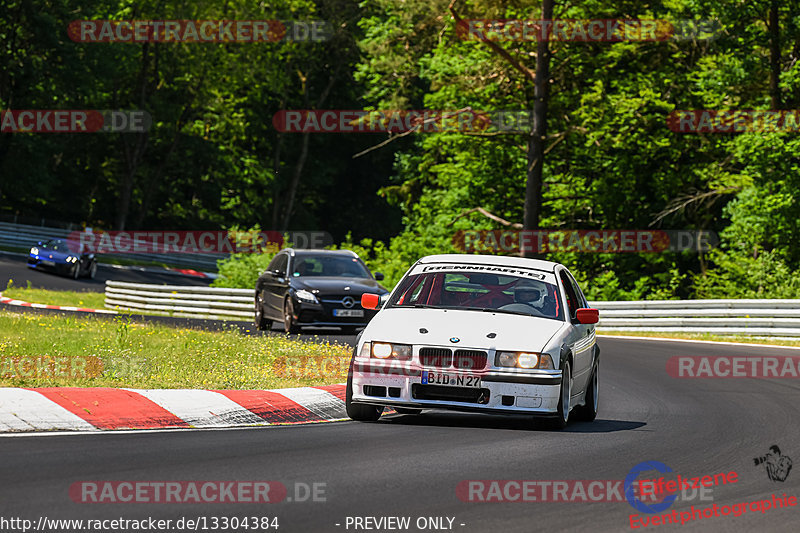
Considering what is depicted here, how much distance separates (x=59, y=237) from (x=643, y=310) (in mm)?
39004

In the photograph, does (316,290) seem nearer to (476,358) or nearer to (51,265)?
(476,358)

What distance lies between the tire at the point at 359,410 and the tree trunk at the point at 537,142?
27.5 meters

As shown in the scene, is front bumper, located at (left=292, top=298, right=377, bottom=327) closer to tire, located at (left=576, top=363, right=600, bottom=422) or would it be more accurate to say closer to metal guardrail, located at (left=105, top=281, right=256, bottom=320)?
metal guardrail, located at (left=105, top=281, right=256, bottom=320)

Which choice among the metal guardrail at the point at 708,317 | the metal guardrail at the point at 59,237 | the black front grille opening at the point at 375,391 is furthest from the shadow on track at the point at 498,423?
the metal guardrail at the point at 59,237

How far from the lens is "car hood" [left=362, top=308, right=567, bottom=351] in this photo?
1028 cm

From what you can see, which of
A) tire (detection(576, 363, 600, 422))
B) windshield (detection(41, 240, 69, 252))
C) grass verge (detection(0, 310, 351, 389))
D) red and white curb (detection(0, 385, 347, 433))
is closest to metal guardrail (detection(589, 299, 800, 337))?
grass verge (detection(0, 310, 351, 389))

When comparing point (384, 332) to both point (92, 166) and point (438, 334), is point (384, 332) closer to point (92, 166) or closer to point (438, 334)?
point (438, 334)

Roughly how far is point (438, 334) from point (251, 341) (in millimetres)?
8740

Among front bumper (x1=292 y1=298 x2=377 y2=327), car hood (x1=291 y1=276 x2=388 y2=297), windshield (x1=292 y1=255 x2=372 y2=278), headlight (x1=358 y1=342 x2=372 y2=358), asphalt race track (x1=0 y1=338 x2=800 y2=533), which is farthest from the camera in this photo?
windshield (x1=292 y1=255 x2=372 y2=278)

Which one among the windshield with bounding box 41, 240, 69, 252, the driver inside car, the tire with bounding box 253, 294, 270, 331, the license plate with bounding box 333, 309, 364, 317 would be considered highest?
the driver inside car

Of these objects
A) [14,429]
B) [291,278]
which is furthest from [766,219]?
[14,429]

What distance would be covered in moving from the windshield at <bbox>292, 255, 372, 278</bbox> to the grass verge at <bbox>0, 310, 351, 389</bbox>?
417 cm

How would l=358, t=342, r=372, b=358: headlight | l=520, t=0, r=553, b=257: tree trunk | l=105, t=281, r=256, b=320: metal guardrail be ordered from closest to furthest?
1. l=358, t=342, r=372, b=358: headlight
2. l=105, t=281, r=256, b=320: metal guardrail
3. l=520, t=0, r=553, b=257: tree trunk

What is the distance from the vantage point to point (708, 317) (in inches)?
1099
